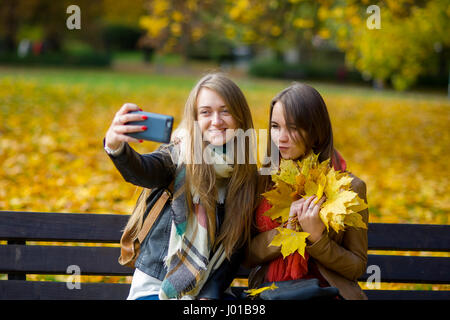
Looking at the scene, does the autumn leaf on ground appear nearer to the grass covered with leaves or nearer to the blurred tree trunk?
the grass covered with leaves

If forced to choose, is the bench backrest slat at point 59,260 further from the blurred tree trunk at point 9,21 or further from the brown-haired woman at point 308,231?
the blurred tree trunk at point 9,21

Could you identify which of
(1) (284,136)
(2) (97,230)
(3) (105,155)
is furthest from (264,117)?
(1) (284,136)

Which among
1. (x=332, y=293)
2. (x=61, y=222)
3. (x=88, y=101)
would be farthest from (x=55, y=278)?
(x=88, y=101)

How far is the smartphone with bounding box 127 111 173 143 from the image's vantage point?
2051mm

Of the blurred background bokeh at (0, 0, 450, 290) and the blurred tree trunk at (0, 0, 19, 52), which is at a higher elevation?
the blurred tree trunk at (0, 0, 19, 52)

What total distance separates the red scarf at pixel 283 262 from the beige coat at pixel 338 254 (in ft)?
0.13

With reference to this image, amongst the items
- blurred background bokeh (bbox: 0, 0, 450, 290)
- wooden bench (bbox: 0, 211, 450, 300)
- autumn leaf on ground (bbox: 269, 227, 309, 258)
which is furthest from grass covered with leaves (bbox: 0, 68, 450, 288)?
autumn leaf on ground (bbox: 269, 227, 309, 258)

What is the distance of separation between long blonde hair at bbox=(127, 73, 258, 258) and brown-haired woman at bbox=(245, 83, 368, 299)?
104mm

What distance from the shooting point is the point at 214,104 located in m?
2.38

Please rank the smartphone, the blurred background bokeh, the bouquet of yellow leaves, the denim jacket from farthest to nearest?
1. the blurred background bokeh
2. the denim jacket
3. the bouquet of yellow leaves
4. the smartphone

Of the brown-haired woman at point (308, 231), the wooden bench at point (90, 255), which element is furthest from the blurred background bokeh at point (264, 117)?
the brown-haired woman at point (308, 231)
